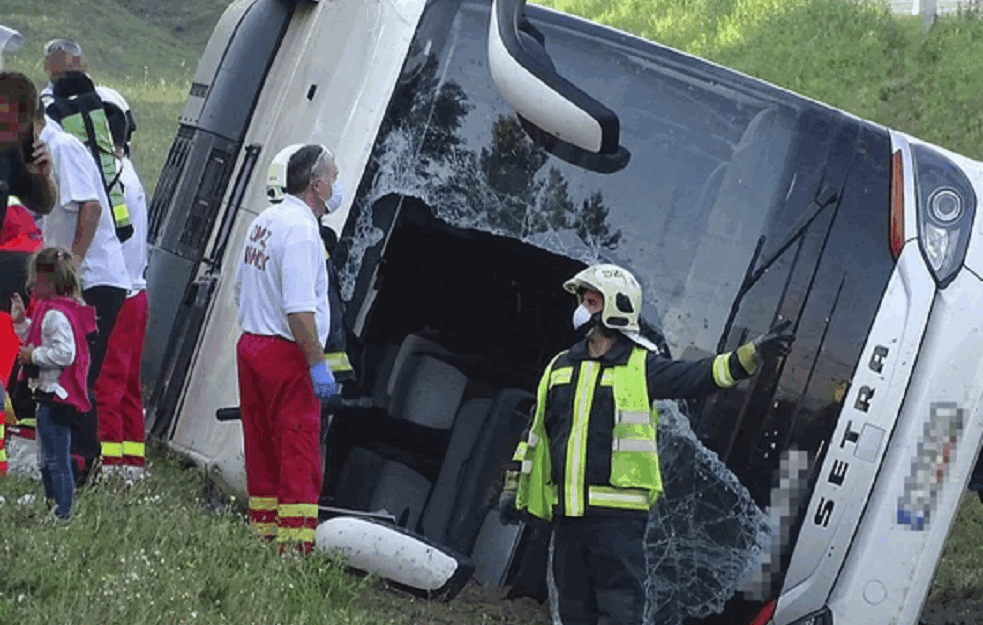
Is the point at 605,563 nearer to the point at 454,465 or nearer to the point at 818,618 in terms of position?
the point at 818,618

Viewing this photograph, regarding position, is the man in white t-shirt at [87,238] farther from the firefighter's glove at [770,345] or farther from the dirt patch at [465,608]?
the firefighter's glove at [770,345]

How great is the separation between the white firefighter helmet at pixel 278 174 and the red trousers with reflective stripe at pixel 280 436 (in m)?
0.45

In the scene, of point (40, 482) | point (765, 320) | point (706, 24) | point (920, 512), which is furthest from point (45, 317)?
point (706, 24)

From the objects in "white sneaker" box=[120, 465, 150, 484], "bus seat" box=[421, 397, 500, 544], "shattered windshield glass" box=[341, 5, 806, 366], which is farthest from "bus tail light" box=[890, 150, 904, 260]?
"white sneaker" box=[120, 465, 150, 484]

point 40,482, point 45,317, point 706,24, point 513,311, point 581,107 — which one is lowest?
point 40,482

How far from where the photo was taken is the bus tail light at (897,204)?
610 cm

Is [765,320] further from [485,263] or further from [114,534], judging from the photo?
[114,534]

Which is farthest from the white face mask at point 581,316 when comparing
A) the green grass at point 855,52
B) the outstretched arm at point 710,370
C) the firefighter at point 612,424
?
the green grass at point 855,52

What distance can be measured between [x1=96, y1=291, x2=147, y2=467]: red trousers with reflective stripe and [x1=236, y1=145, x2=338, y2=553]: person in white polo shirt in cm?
114

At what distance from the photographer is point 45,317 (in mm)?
6105

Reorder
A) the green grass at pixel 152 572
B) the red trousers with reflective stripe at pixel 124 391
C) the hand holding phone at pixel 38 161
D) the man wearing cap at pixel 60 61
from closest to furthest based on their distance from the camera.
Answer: the green grass at pixel 152 572, the hand holding phone at pixel 38 161, the red trousers with reflective stripe at pixel 124 391, the man wearing cap at pixel 60 61

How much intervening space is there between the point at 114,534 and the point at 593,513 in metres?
1.37

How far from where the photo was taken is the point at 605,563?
19.1ft

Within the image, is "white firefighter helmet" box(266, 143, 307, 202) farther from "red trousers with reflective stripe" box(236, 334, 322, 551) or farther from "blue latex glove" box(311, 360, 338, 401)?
"blue latex glove" box(311, 360, 338, 401)
